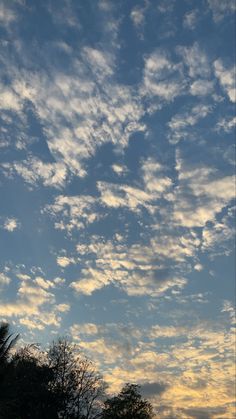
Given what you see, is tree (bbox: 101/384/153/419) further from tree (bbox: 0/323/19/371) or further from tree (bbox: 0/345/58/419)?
tree (bbox: 0/323/19/371)

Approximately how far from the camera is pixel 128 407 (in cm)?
8144

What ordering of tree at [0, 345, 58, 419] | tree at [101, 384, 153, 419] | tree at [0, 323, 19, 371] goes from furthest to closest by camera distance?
tree at [101, 384, 153, 419], tree at [0, 345, 58, 419], tree at [0, 323, 19, 371]

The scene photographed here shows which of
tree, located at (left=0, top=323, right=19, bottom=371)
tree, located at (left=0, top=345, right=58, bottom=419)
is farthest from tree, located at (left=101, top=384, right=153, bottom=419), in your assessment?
tree, located at (left=0, top=323, right=19, bottom=371)

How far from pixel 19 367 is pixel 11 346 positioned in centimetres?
2622

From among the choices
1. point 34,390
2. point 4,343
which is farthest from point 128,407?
point 4,343

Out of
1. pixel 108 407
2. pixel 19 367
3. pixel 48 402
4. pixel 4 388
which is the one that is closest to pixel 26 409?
pixel 48 402

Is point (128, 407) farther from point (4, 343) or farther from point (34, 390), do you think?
point (4, 343)

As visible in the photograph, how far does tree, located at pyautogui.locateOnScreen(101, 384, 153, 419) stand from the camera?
80375 mm

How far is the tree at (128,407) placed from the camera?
80.4m

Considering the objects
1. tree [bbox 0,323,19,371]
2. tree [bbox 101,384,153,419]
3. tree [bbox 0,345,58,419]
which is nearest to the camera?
tree [bbox 0,323,19,371]

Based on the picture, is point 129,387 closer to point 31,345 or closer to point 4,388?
point 31,345

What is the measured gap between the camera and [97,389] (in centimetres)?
7150

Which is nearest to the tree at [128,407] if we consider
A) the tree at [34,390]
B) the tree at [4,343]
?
the tree at [34,390]

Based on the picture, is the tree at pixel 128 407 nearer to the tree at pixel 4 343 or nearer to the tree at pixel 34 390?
the tree at pixel 34 390
